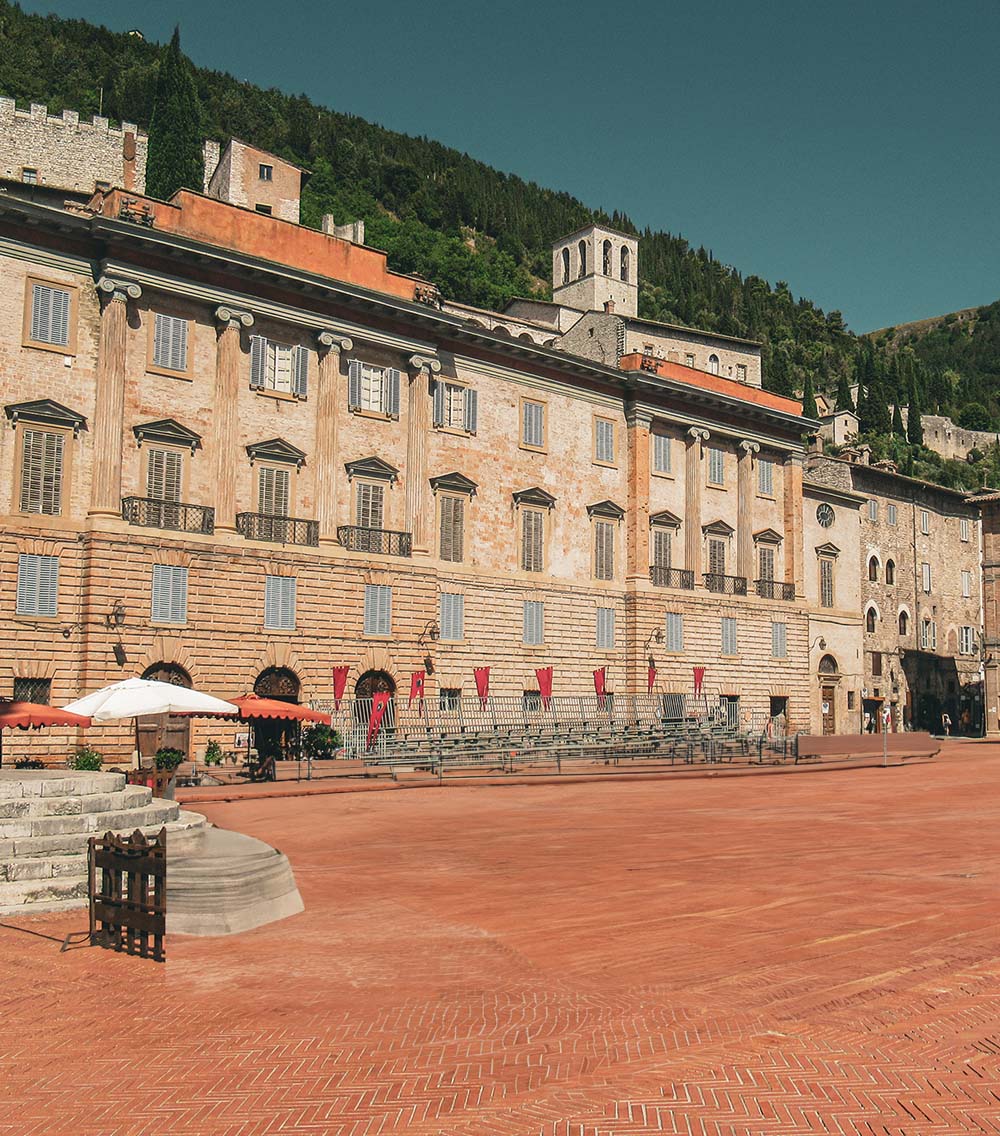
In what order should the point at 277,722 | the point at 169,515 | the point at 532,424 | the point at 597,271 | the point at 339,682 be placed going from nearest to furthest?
the point at 169,515
the point at 277,722
the point at 339,682
the point at 532,424
the point at 597,271

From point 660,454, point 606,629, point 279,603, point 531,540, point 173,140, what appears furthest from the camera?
point 173,140

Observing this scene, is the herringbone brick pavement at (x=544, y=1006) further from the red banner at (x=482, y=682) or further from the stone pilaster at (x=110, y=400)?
the red banner at (x=482, y=682)

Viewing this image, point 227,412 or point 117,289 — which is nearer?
point 117,289

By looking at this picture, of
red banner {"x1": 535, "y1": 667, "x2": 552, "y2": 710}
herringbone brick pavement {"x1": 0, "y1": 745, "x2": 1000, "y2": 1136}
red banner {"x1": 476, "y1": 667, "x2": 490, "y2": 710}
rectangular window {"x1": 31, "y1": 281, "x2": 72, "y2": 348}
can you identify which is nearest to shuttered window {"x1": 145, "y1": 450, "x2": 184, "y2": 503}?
rectangular window {"x1": 31, "y1": 281, "x2": 72, "y2": 348}

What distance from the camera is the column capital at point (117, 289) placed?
115 feet

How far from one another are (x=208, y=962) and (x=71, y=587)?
976 inches

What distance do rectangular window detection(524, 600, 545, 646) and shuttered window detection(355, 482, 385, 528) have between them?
777cm

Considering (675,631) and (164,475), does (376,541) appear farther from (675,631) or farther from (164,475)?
(675,631)

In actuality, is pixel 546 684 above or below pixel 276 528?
below

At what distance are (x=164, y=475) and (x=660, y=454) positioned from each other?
24194 mm

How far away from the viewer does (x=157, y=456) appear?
36031mm

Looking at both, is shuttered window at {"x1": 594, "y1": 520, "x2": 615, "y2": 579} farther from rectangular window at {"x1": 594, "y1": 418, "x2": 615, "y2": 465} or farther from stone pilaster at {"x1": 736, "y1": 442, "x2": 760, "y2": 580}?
stone pilaster at {"x1": 736, "y1": 442, "x2": 760, "y2": 580}

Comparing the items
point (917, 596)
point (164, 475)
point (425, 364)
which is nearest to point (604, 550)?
point (425, 364)

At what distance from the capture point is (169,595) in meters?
35.3
